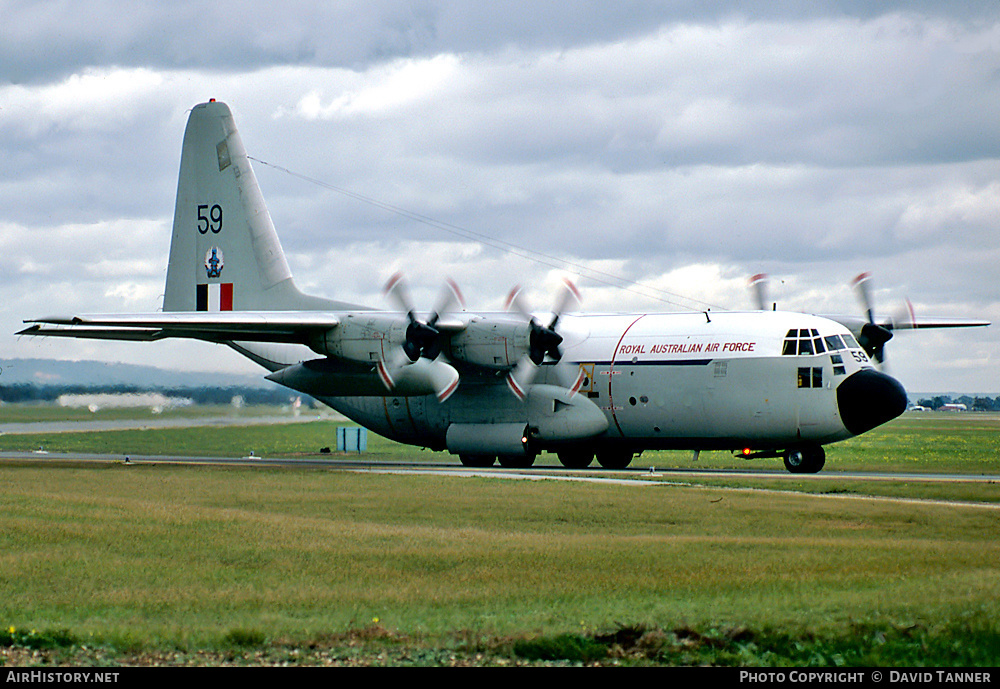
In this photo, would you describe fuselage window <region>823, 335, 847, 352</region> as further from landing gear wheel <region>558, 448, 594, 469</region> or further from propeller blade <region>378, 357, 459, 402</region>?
propeller blade <region>378, 357, 459, 402</region>

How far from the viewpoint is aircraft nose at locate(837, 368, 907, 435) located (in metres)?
33.2

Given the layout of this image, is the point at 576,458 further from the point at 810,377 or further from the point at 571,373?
the point at 810,377

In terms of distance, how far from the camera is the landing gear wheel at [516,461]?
1529 inches

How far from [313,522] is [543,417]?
1723 cm

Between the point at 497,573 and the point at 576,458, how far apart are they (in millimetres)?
25233

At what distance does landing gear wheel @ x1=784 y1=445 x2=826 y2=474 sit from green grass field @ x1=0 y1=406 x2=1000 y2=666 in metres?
5.68

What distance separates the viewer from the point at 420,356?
3572cm

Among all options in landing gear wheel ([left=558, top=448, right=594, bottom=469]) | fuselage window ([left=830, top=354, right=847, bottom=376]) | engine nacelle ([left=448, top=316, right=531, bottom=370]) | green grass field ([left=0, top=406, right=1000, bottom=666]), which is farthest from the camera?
landing gear wheel ([left=558, top=448, right=594, bottom=469])

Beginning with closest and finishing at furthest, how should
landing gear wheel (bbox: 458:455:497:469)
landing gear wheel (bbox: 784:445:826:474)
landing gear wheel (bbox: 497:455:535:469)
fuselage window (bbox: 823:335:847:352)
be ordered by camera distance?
1. fuselage window (bbox: 823:335:847:352)
2. landing gear wheel (bbox: 784:445:826:474)
3. landing gear wheel (bbox: 497:455:535:469)
4. landing gear wheel (bbox: 458:455:497:469)

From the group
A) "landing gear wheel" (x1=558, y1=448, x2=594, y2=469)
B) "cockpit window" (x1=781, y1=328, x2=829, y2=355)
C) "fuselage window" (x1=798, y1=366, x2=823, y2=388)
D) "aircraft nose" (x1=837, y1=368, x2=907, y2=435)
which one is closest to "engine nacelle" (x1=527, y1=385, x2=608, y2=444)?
"landing gear wheel" (x1=558, y1=448, x2=594, y2=469)

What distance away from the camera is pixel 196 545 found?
60.1ft

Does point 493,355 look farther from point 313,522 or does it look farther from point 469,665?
point 469,665

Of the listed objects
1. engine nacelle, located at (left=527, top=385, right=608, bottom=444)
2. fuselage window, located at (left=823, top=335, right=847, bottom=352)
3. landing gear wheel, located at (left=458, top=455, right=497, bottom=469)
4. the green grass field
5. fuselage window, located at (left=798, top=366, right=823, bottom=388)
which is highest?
fuselage window, located at (left=823, top=335, right=847, bottom=352)
